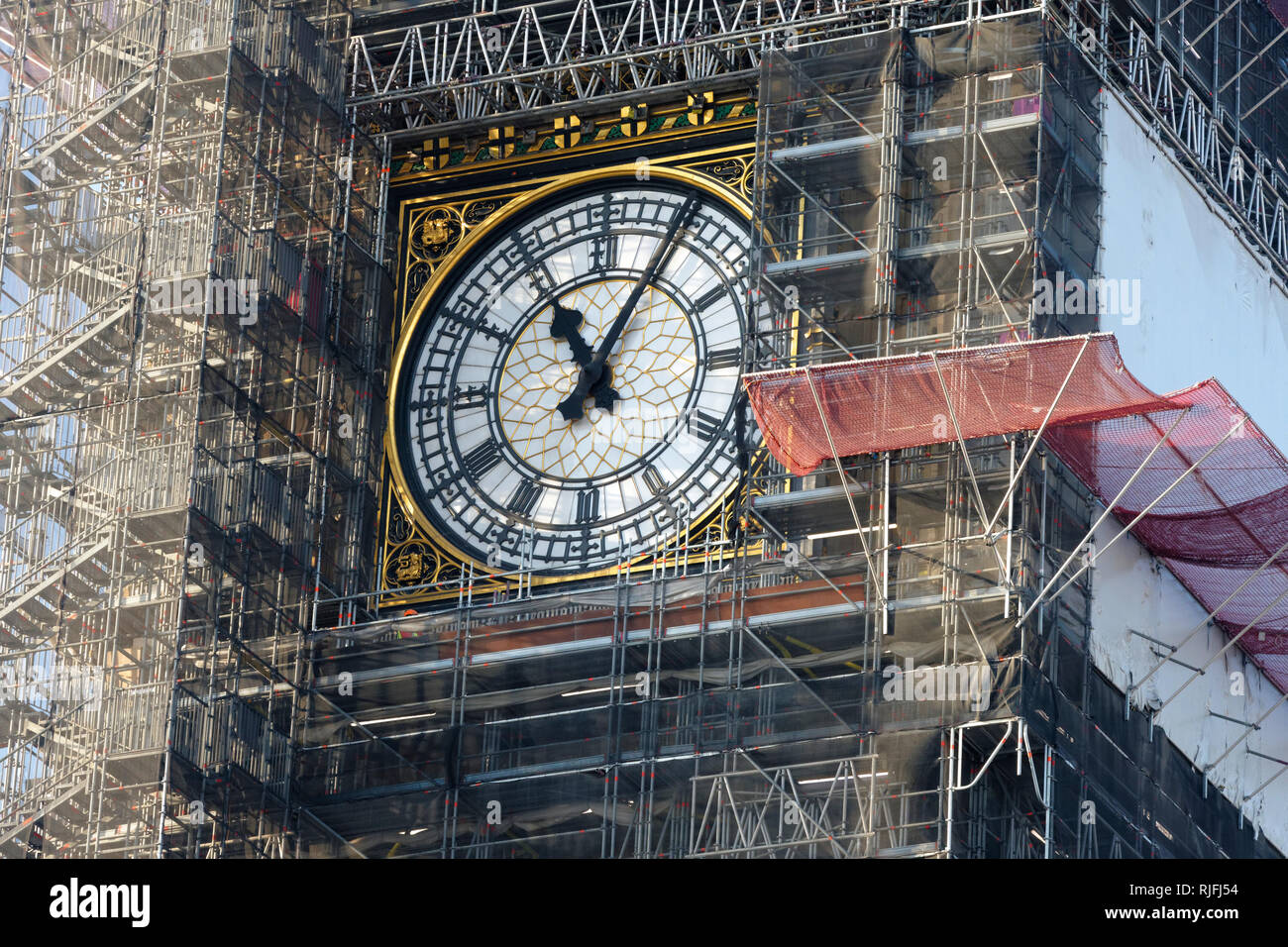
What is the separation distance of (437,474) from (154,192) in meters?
3.58

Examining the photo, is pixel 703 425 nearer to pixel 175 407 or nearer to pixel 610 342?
pixel 610 342

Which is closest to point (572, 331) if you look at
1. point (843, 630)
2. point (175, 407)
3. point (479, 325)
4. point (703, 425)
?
point (479, 325)

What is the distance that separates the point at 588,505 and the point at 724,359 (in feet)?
5.78

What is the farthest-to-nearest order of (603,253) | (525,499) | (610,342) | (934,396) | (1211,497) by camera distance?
(603,253) < (610,342) < (525,499) < (1211,497) < (934,396)

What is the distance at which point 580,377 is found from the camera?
33.3m

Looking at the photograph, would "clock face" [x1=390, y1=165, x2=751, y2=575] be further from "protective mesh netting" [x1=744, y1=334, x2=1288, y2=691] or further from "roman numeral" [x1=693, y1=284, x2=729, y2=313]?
"protective mesh netting" [x1=744, y1=334, x2=1288, y2=691]

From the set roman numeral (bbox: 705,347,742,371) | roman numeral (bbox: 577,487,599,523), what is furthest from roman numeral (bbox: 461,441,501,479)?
roman numeral (bbox: 705,347,742,371)

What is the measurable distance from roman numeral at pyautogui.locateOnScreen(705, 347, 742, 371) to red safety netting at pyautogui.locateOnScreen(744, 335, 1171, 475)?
2414 millimetres

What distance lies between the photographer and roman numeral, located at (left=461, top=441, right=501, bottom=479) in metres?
33.4

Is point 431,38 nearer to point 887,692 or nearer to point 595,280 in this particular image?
point 595,280

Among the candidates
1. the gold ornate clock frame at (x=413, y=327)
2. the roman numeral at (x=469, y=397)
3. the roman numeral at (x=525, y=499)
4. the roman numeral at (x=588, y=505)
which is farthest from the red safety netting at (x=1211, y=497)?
the roman numeral at (x=469, y=397)

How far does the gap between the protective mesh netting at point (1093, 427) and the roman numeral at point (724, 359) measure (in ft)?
8.19

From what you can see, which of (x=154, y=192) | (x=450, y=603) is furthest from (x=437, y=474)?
(x=154, y=192)
